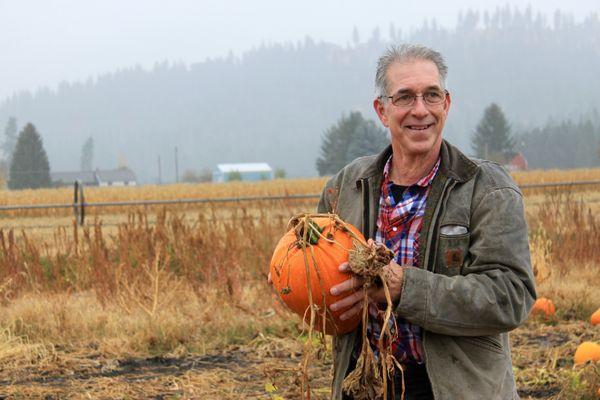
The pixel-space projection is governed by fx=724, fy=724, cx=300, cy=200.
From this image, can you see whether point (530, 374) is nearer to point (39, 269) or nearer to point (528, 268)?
point (528, 268)

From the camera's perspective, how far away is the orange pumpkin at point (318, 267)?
7.47 feet

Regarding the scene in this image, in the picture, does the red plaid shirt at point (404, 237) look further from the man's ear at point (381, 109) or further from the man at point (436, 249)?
the man's ear at point (381, 109)

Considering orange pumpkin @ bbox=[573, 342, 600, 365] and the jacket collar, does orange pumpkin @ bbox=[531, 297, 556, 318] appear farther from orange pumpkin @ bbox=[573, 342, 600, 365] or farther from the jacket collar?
the jacket collar

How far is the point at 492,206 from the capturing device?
2.24 m

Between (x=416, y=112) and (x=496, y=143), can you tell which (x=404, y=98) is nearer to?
(x=416, y=112)

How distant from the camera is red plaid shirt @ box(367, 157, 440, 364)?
2.34 m

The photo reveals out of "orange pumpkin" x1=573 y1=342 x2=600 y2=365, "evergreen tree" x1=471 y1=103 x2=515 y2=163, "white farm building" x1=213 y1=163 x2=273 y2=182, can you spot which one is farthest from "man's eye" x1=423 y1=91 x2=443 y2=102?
"white farm building" x1=213 y1=163 x2=273 y2=182

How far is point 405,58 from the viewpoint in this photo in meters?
2.38

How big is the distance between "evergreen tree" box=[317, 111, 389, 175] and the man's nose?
7552 centimetres

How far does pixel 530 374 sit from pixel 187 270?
4.09 meters

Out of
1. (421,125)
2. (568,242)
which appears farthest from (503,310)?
(568,242)

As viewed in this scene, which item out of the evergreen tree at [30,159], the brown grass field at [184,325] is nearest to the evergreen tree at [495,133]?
the evergreen tree at [30,159]

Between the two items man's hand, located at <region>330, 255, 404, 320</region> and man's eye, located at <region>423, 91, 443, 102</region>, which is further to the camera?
man's eye, located at <region>423, 91, 443, 102</region>

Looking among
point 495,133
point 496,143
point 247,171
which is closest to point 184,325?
point 495,133
